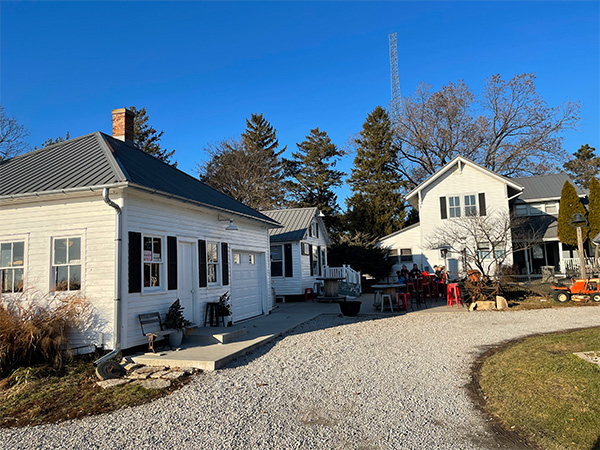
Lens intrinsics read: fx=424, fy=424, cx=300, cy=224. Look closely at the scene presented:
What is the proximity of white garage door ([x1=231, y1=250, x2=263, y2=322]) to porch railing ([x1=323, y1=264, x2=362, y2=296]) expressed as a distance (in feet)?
20.4

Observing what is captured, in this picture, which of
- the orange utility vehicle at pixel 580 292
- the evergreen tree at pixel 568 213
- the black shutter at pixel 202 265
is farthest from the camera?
the evergreen tree at pixel 568 213

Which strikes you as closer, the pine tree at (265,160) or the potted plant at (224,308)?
the potted plant at (224,308)

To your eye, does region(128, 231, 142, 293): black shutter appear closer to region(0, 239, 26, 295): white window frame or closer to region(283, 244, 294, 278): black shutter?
region(0, 239, 26, 295): white window frame

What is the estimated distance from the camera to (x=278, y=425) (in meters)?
4.86

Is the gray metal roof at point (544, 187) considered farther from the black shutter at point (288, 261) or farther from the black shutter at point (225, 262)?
the black shutter at point (225, 262)

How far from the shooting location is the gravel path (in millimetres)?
4461

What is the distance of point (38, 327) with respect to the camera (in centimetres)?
757

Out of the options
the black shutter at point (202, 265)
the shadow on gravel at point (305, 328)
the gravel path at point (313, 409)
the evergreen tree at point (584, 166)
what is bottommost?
the gravel path at point (313, 409)

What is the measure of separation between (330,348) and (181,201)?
459 centimetres

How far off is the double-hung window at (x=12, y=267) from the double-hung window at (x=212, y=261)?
407 cm

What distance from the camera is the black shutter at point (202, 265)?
1059cm

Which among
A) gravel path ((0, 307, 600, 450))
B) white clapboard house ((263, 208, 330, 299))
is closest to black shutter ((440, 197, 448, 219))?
white clapboard house ((263, 208, 330, 299))

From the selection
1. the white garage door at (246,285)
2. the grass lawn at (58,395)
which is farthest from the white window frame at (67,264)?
the white garage door at (246,285)

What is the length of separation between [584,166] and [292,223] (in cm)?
4235
